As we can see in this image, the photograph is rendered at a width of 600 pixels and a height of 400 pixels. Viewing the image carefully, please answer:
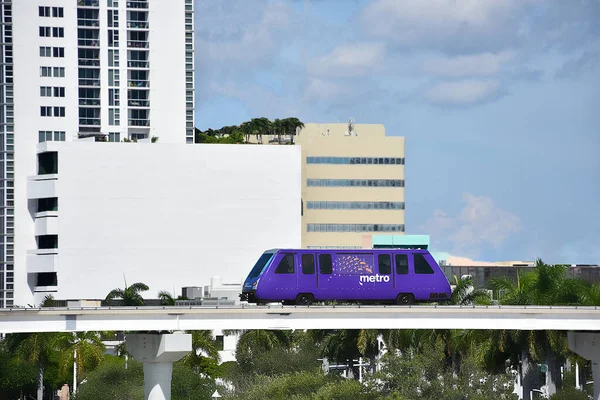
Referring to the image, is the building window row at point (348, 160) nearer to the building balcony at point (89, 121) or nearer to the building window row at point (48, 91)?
the building balcony at point (89, 121)

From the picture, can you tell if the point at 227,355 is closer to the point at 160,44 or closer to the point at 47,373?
the point at 47,373

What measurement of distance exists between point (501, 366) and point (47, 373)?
44.7 meters

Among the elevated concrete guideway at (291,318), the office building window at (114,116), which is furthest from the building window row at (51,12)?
the elevated concrete guideway at (291,318)

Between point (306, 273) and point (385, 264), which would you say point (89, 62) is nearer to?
point (306, 273)

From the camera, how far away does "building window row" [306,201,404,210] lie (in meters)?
183

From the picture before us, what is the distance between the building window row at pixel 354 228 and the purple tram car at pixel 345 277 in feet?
412

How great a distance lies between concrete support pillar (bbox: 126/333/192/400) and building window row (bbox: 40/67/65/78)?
112 m

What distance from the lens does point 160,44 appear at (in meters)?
170

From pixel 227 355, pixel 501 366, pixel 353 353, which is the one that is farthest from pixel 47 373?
pixel 501 366

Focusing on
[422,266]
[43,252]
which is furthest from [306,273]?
[43,252]

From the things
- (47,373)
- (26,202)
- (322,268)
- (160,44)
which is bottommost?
(47,373)

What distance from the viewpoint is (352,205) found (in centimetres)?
18325

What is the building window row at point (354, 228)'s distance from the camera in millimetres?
183000

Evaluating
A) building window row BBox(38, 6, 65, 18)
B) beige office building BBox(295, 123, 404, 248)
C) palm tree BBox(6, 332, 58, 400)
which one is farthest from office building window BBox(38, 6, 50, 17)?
palm tree BBox(6, 332, 58, 400)
